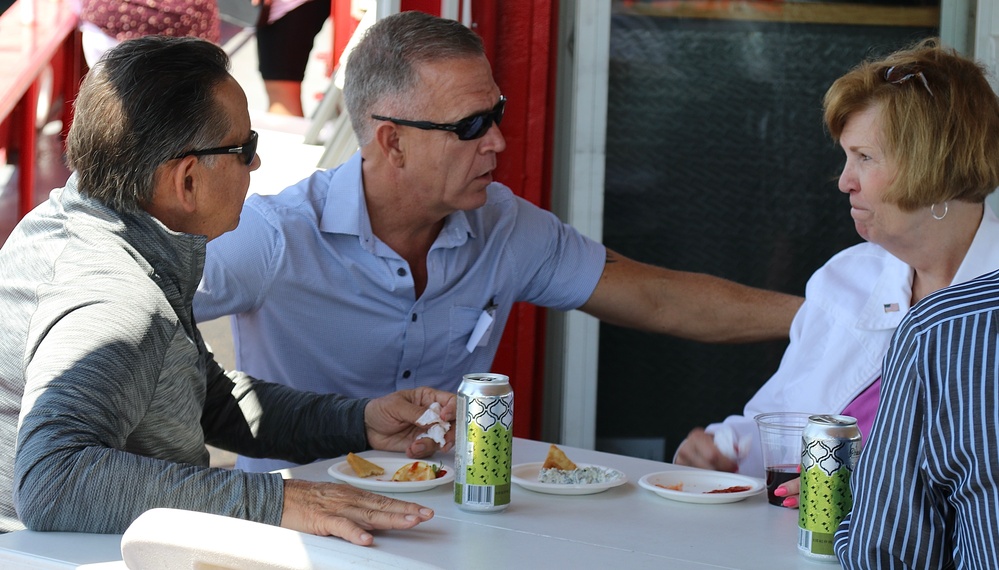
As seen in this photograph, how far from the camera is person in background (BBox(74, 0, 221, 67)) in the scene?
10.3ft

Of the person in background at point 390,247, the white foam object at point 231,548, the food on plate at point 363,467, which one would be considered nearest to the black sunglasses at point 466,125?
the person in background at point 390,247

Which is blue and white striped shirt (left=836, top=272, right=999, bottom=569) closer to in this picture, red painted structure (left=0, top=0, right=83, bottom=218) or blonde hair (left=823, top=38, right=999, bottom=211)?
blonde hair (left=823, top=38, right=999, bottom=211)

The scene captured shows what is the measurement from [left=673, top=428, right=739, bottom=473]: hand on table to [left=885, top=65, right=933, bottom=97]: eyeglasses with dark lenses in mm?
878

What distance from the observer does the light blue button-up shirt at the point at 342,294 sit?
2711mm

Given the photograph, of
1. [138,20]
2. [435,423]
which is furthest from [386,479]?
[138,20]

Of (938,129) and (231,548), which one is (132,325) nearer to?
(231,548)

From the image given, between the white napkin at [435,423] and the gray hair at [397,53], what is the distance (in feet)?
3.22

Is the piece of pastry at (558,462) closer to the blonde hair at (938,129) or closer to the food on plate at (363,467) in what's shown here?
the food on plate at (363,467)

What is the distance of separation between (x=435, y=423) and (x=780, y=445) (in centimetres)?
68

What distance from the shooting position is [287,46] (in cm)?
388

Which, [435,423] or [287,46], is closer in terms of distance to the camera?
[435,423]

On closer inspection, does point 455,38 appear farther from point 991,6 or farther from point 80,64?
point 991,6

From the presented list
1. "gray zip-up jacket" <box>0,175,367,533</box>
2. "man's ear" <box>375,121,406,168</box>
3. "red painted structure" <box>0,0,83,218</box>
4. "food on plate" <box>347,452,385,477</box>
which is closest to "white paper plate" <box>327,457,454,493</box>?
"food on plate" <box>347,452,385,477</box>

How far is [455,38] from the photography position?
9.37 feet
